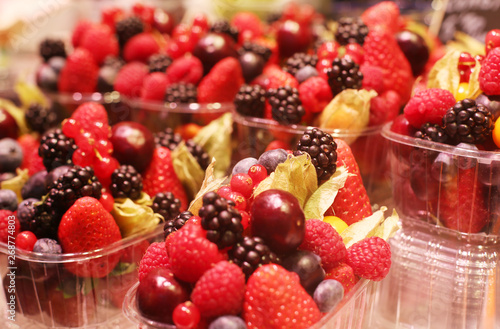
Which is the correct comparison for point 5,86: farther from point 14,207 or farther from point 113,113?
point 14,207

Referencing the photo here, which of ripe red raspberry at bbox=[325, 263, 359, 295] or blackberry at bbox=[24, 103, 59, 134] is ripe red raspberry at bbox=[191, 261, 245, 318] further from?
blackberry at bbox=[24, 103, 59, 134]

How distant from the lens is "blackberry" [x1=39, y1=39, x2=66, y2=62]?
204 cm

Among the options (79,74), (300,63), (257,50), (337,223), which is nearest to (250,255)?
(337,223)

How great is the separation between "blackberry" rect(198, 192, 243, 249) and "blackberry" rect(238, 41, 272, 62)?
39.1 inches

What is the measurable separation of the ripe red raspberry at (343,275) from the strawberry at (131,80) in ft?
3.99

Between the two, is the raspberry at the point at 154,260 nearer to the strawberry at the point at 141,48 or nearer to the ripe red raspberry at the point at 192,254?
the ripe red raspberry at the point at 192,254

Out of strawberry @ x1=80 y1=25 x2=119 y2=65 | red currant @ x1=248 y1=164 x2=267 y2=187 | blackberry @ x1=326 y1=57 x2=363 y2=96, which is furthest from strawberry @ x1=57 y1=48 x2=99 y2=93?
red currant @ x1=248 y1=164 x2=267 y2=187

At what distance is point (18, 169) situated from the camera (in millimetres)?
1390

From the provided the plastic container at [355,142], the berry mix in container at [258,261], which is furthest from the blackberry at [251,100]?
the berry mix in container at [258,261]

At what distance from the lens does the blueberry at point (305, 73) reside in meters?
1.41

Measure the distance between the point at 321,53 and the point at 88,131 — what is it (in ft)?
2.42

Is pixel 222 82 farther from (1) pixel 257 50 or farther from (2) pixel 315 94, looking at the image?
(2) pixel 315 94

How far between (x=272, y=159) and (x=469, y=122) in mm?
439

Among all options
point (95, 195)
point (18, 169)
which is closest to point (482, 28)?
point (95, 195)
